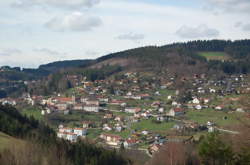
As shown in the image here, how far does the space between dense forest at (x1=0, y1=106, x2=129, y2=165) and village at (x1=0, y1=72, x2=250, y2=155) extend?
833 centimetres

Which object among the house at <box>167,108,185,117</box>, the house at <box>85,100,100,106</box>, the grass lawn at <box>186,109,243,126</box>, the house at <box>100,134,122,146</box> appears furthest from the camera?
the house at <box>85,100,100,106</box>

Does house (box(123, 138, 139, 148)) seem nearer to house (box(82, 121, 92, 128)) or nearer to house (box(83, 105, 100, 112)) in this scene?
house (box(82, 121, 92, 128))

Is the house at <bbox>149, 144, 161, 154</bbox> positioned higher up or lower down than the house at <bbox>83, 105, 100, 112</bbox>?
lower down

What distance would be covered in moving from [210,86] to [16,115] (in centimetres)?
6905

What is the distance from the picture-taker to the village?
2741 inches

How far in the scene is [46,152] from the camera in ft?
127

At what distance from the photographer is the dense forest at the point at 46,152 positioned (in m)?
32.8

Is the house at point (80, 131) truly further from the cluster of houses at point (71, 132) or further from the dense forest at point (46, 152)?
the dense forest at point (46, 152)

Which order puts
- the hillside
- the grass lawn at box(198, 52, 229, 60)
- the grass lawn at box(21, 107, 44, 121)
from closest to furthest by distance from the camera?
the grass lawn at box(21, 107, 44, 121) → the hillside → the grass lawn at box(198, 52, 229, 60)

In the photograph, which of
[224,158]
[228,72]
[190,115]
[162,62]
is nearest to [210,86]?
[228,72]

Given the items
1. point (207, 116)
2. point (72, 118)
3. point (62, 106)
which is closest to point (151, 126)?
point (207, 116)

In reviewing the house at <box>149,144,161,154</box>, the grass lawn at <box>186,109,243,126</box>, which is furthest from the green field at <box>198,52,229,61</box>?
the house at <box>149,144,161,154</box>

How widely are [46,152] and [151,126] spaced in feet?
134

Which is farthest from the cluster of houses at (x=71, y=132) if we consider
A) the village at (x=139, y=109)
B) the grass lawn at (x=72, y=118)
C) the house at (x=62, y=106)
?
the house at (x=62, y=106)
